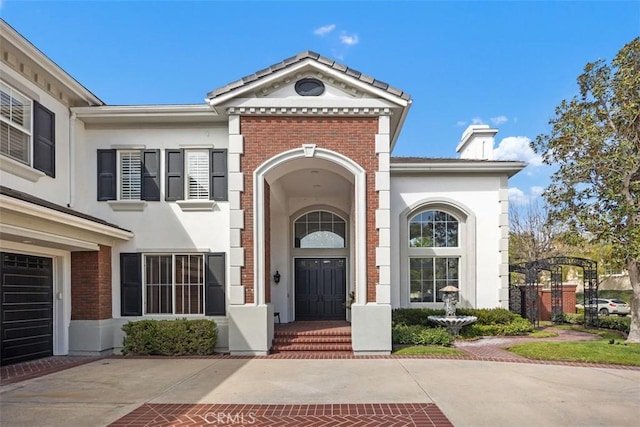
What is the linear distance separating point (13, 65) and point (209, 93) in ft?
12.9

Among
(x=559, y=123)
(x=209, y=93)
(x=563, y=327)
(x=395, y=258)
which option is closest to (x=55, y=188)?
(x=209, y=93)

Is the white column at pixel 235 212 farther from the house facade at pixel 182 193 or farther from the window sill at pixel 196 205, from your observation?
the window sill at pixel 196 205

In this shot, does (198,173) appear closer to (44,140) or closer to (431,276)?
(44,140)

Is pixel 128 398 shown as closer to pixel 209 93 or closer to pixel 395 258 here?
pixel 209 93

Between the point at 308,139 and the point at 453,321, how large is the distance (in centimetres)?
641

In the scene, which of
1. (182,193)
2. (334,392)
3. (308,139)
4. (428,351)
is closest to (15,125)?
(182,193)

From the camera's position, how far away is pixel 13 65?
8.84 meters

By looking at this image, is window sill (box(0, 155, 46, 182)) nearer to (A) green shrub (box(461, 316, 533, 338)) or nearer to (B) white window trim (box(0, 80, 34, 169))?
(B) white window trim (box(0, 80, 34, 169))

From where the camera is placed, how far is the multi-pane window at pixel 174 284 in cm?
1116

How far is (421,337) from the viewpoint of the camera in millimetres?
11062

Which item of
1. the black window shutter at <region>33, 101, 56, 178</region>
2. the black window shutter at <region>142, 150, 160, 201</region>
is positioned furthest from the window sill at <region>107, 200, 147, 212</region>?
the black window shutter at <region>33, 101, 56, 178</region>

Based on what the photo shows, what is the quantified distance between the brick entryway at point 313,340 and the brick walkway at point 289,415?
4.18 metres

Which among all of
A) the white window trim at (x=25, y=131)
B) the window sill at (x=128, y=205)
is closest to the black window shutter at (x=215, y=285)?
the window sill at (x=128, y=205)

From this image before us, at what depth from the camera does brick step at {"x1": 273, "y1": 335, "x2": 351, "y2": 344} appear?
10.8 meters
